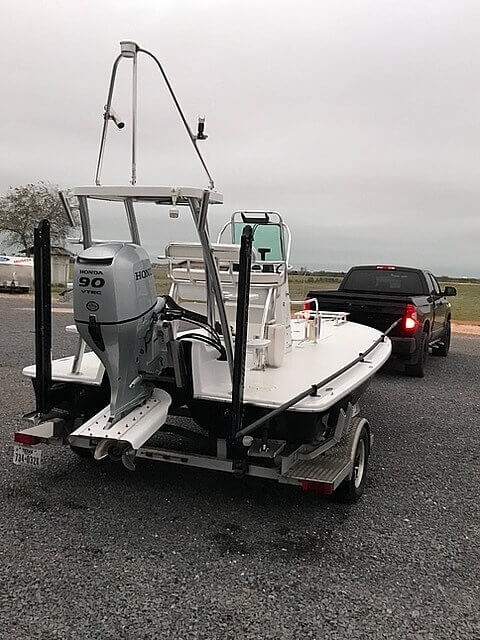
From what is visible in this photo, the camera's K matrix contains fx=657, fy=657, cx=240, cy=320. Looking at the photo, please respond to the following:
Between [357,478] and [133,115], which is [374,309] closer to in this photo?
[357,478]

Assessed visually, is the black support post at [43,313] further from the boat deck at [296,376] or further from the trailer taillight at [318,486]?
the trailer taillight at [318,486]

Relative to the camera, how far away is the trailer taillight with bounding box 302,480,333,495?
396 cm

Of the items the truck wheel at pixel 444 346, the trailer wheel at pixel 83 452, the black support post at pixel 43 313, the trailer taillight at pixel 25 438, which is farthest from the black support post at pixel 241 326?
the truck wheel at pixel 444 346

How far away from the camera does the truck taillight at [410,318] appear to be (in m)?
9.48

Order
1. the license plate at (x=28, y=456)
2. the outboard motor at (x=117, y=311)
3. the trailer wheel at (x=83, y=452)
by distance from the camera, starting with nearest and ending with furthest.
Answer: the outboard motor at (x=117, y=311) → the license plate at (x=28, y=456) → the trailer wheel at (x=83, y=452)

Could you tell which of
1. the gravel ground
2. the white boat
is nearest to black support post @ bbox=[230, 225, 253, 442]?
the white boat

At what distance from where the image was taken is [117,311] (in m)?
3.79

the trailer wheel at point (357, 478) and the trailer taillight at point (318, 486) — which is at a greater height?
the trailer taillight at point (318, 486)

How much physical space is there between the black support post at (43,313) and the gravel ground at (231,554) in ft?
2.49

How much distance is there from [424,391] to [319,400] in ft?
17.6

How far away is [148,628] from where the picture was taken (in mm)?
2994

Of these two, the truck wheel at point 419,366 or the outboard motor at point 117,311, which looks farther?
the truck wheel at point 419,366

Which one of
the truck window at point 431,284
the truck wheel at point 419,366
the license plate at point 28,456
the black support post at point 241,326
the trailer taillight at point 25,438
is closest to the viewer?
the black support post at point 241,326

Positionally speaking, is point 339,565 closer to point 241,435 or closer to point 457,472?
point 241,435
